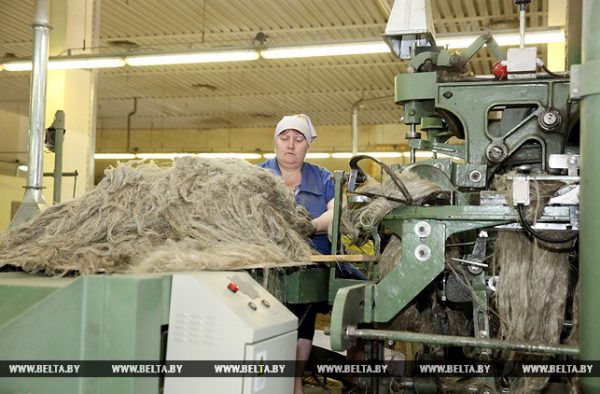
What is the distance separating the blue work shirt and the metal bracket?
5.64 ft

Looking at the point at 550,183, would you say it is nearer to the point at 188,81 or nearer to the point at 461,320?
the point at 461,320

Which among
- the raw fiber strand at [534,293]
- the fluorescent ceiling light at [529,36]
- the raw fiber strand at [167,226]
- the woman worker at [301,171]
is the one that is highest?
the fluorescent ceiling light at [529,36]

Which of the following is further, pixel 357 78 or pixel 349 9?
pixel 357 78

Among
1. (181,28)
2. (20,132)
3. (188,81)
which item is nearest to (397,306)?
(181,28)

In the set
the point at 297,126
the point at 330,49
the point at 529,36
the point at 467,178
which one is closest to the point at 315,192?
the point at 297,126

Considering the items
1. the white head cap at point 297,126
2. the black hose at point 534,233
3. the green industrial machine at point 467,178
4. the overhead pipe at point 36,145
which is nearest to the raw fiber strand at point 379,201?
the green industrial machine at point 467,178

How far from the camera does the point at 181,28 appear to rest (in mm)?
9047

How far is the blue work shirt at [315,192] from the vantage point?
3.44 meters

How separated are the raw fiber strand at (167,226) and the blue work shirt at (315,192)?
61 cm

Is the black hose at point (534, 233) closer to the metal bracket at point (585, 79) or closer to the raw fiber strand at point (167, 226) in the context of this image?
the metal bracket at point (585, 79)

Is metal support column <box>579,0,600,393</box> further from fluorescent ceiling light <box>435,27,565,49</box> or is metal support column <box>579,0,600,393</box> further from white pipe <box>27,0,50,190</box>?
fluorescent ceiling light <box>435,27,565,49</box>

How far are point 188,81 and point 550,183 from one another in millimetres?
10202

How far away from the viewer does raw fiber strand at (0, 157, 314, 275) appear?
2.27 meters

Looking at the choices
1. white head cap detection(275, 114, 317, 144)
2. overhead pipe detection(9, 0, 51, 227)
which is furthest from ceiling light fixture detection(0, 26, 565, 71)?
white head cap detection(275, 114, 317, 144)
